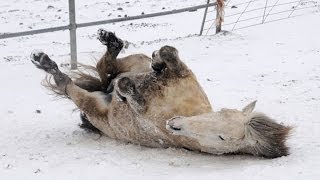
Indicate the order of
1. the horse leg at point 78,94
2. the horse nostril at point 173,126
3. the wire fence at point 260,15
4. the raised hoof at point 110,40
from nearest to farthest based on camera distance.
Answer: the horse nostril at point 173,126 < the horse leg at point 78,94 < the raised hoof at point 110,40 < the wire fence at point 260,15

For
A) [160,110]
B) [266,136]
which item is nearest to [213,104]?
[160,110]

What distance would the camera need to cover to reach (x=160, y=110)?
164 inches

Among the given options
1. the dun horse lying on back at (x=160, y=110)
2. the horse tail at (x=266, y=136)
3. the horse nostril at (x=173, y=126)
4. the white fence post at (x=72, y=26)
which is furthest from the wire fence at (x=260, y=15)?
the horse nostril at (x=173, y=126)

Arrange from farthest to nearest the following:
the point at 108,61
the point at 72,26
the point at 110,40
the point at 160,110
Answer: the point at 72,26 → the point at 110,40 → the point at 108,61 → the point at 160,110

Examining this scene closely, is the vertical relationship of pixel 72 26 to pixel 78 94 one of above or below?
below

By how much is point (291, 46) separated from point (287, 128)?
5223 mm

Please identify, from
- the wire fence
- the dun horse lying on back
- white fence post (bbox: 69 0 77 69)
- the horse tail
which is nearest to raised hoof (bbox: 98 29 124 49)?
the dun horse lying on back

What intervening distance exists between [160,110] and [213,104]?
166 centimetres

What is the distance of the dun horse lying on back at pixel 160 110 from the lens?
12.4 ft

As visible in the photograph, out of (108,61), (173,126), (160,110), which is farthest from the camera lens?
(108,61)

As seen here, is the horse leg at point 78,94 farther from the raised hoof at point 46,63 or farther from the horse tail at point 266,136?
the horse tail at point 266,136

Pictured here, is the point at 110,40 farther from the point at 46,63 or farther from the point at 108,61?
the point at 46,63

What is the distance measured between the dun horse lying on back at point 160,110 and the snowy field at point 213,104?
0.40 feet

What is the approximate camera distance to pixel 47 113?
5613 mm
